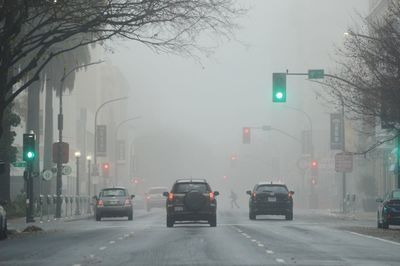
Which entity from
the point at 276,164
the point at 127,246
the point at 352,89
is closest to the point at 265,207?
the point at 352,89

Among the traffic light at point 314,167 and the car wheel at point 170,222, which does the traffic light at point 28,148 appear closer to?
the car wheel at point 170,222

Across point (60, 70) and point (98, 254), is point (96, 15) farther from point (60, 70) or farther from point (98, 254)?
point (60, 70)

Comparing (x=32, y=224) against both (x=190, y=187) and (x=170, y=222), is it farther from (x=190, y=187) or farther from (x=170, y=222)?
(x=190, y=187)

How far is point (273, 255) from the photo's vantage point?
2241 centimetres

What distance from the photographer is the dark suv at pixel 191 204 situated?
38.9 metres

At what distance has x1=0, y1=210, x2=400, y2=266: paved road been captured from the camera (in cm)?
2084

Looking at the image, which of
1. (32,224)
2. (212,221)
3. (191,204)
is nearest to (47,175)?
(32,224)

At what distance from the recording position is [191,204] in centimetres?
3891

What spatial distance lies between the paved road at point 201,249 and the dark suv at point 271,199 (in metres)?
13.9

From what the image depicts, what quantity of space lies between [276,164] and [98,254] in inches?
3632

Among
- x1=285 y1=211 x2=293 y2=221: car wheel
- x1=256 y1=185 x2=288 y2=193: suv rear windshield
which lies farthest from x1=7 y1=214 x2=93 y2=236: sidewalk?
x1=285 y1=211 x2=293 y2=221: car wheel

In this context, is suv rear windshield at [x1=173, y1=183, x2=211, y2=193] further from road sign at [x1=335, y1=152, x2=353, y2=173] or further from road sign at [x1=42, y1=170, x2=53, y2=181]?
road sign at [x1=335, y1=152, x2=353, y2=173]

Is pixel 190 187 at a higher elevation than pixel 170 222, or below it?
higher

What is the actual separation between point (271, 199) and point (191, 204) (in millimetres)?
9872
